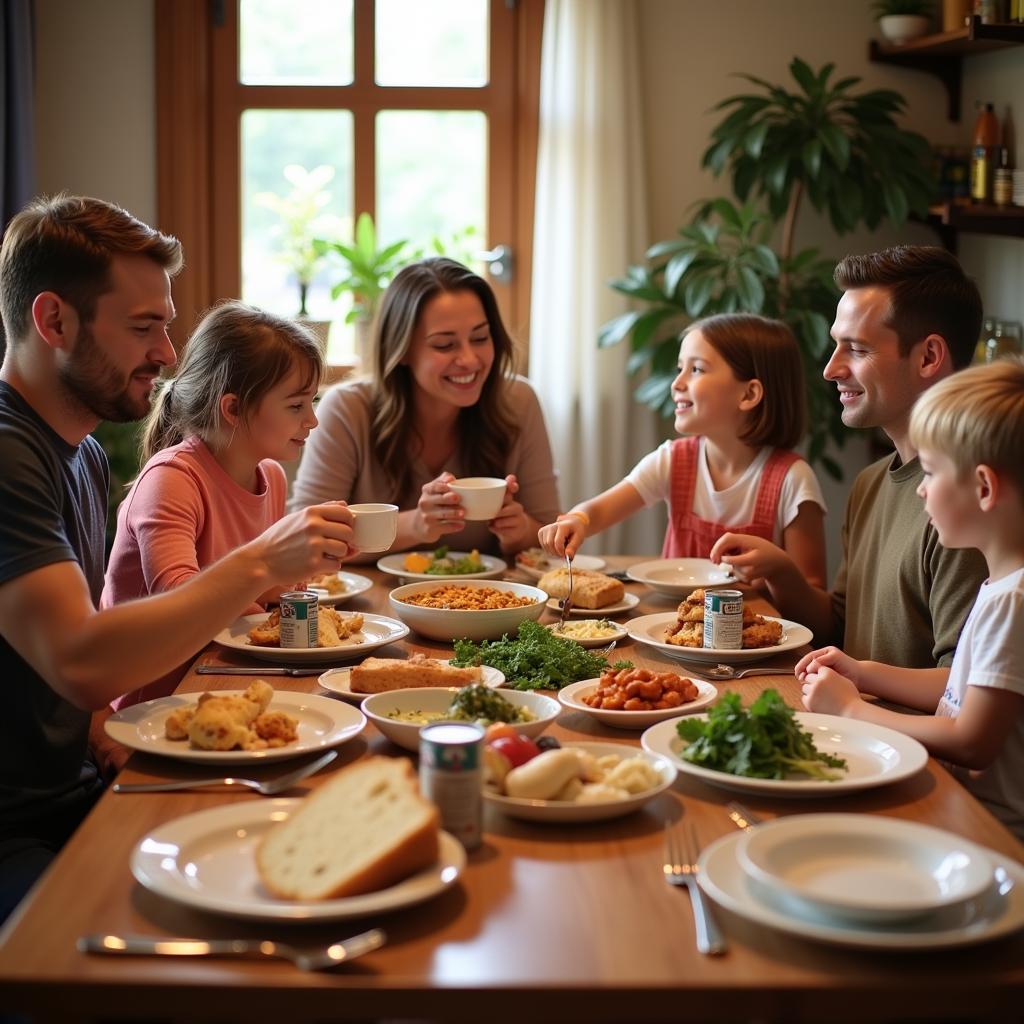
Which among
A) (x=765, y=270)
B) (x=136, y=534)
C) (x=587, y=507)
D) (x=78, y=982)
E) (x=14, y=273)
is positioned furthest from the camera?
(x=765, y=270)

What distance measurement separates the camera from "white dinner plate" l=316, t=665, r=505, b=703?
175 centimetres

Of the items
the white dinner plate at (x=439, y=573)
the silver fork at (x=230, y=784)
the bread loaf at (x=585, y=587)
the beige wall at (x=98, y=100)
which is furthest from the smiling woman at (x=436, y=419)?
the beige wall at (x=98, y=100)

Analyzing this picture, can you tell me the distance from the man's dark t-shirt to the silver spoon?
2.17 ft

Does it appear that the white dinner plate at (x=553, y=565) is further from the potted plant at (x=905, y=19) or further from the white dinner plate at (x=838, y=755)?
the potted plant at (x=905, y=19)

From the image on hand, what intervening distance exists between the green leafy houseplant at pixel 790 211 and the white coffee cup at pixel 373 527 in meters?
2.42

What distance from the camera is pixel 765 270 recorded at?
14.1ft

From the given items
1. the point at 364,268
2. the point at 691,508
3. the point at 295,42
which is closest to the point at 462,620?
the point at 691,508

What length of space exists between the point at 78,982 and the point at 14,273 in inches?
46.1

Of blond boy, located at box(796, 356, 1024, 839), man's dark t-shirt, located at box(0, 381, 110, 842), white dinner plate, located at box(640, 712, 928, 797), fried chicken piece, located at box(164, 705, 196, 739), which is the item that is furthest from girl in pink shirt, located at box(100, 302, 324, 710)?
blond boy, located at box(796, 356, 1024, 839)

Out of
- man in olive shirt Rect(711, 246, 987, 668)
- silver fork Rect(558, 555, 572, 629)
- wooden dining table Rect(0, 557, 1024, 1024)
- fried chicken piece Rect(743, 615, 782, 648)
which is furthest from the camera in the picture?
silver fork Rect(558, 555, 572, 629)

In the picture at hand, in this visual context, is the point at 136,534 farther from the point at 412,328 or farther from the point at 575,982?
the point at 575,982

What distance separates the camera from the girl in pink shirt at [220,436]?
225 centimetres

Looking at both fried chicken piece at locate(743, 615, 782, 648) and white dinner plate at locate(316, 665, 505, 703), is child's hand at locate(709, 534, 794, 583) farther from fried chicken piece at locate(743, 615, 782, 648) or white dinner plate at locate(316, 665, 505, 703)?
white dinner plate at locate(316, 665, 505, 703)

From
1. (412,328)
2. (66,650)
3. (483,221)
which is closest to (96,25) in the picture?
(483,221)
